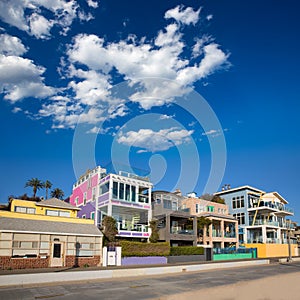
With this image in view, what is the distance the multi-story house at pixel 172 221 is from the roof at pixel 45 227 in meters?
10.8

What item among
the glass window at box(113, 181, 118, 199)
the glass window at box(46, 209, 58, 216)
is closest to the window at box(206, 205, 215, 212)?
the glass window at box(113, 181, 118, 199)

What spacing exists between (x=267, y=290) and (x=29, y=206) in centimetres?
2156

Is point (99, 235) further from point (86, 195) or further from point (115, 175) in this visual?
point (86, 195)

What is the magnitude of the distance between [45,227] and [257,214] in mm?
43277

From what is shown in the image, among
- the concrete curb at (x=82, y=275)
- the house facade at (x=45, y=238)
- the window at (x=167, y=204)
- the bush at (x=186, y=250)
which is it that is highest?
the window at (x=167, y=204)

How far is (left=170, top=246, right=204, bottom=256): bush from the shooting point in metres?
35.7

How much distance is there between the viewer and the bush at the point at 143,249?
101ft

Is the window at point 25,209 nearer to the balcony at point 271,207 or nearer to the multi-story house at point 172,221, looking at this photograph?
the multi-story house at point 172,221

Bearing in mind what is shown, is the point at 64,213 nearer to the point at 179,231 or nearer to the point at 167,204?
the point at 167,204

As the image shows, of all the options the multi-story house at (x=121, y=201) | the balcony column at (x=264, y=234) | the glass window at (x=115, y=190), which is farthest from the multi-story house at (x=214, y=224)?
the glass window at (x=115, y=190)

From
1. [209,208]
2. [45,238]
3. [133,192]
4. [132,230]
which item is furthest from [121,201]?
[209,208]

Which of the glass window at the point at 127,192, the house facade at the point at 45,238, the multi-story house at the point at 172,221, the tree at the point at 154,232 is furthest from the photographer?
the multi-story house at the point at 172,221

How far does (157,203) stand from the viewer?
134 ft

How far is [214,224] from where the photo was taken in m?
49.7
